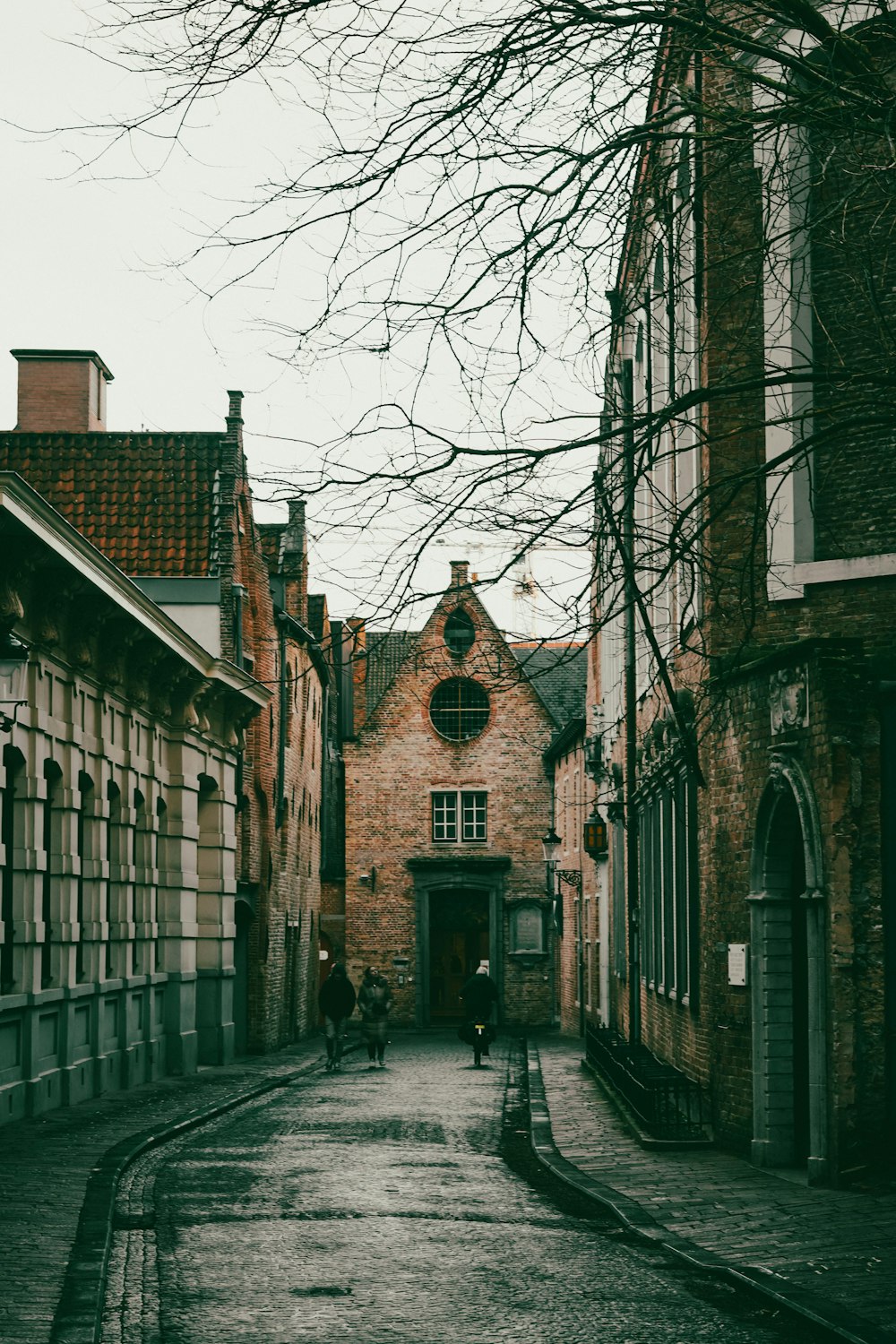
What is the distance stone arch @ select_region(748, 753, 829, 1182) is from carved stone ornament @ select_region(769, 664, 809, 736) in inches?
11.2

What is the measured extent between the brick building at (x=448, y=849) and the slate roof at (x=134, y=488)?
19581mm

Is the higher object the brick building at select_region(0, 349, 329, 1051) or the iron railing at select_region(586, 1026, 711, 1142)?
the brick building at select_region(0, 349, 329, 1051)

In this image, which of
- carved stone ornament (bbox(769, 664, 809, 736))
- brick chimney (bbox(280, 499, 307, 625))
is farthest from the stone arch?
brick chimney (bbox(280, 499, 307, 625))

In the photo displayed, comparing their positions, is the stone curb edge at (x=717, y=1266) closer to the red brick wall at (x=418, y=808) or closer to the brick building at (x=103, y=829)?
the brick building at (x=103, y=829)

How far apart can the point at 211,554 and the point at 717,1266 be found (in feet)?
72.3

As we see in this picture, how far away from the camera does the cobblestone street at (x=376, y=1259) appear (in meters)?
8.08

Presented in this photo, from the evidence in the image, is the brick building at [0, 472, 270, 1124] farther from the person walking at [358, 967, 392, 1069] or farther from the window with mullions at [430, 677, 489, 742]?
the window with mullions at [430, 677, 489, 742]

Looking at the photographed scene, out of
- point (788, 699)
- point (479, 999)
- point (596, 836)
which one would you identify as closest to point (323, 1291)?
point (788, 699)

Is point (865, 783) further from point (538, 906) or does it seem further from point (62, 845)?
point (538, 906)

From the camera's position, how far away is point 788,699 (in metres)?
14.1

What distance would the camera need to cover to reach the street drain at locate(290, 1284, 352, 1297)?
880cm

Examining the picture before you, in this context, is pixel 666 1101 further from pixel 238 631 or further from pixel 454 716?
pixel 454 716

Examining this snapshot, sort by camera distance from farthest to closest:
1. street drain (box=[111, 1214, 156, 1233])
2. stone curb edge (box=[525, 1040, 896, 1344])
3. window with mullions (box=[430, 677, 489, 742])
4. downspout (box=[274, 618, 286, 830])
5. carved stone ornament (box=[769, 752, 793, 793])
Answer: window with mullions (box=[430, 677, 489, 742])
downspout (box=[274, 618, 286, 830])
carved stone ornament (box=[769, 752, 793, 793])
street drain (box=[111, 1214, 156, 1233])
stone curb edge (box=[525, 1040, 896, 1344])

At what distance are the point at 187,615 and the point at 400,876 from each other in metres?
22.2
